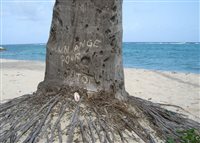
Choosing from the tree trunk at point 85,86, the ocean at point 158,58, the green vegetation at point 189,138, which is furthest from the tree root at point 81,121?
the ocean at point 158,58

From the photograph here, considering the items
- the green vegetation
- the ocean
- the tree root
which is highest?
the tree root

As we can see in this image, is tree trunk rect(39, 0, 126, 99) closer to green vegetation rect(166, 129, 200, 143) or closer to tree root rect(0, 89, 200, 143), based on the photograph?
tree root rect(0, 89, 200, 143)

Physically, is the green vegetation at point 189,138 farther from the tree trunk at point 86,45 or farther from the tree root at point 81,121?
the tree trunk at point 86,45

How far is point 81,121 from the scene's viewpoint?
393cm

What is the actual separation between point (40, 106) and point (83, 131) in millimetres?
745

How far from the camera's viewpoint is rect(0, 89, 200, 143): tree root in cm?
380

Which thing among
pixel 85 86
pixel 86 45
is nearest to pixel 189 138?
pixel 85 86

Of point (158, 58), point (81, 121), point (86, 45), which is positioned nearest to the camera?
point (81, 121)

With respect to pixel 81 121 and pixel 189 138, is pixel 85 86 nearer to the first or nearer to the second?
pixel 81 121

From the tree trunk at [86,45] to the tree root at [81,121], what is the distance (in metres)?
0.17

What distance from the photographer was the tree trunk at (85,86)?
3979mm

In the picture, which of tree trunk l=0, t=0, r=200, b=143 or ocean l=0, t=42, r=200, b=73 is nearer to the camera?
tree trunk l=0, t=0, r=200, b=143

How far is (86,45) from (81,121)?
3.00ft

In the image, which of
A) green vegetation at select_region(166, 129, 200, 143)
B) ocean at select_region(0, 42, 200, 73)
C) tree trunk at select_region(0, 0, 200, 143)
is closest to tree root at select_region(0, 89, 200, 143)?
tree trunk at select_region(0, 0, 200, 143)
